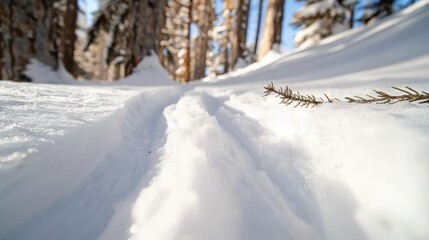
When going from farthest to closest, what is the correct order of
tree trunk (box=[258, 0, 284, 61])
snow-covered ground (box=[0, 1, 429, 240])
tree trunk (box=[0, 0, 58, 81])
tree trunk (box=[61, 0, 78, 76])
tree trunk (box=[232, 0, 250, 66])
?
tree trunk (box=[232, 0, 250, 66]) → tree trunk (box=[61, 0, 78, 76]) → tree trunk (box=[258, 0, 284, 61]) → tree trunk (box=[0, 0, 58, 81]) → snow-covered ground (box=[0, 1, 429, 240])

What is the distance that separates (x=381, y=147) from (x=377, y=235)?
0.27m

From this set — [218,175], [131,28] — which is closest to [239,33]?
[131,28]

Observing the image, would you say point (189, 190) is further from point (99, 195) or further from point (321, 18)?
point (321, 18)

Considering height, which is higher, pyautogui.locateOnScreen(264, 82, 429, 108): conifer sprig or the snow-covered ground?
pyautogui.locateOnScreen(264, 82, 429, 108): conifer sprig

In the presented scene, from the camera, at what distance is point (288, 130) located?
3.58 feet

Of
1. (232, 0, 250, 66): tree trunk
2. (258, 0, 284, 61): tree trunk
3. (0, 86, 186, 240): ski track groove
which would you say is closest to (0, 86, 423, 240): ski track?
(0, 86, 186, 240): ski track groove

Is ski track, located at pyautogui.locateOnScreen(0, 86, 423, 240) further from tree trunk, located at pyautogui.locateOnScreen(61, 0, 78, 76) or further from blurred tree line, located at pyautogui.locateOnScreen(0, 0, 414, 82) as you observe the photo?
tree trunk, located at pyautogui.locateOnScreen(61, 0, 78, 76)

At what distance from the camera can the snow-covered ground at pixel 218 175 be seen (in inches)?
25.4

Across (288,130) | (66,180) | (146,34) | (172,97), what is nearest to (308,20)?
(146,34)

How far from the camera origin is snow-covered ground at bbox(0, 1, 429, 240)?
2.12 ft

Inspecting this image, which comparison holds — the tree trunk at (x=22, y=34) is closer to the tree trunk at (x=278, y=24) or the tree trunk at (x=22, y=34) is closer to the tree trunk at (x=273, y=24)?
the tree trunk at (x=273, y=24)

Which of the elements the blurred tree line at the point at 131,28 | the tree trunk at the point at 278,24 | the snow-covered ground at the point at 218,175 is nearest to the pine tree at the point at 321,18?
the blurred tree line at the point at 131,28

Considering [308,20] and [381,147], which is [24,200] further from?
[308,20]

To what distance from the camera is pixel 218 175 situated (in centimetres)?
80
